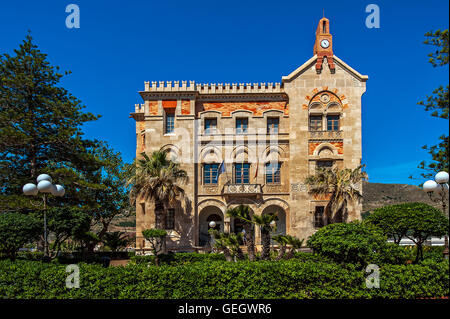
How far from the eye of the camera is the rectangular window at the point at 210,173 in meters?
28.5

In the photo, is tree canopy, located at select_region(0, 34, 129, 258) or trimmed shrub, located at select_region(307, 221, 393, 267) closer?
trimmed shrub, located at select_region(307, 221, 393, 267)

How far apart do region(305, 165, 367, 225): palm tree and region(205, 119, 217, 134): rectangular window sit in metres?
8.46

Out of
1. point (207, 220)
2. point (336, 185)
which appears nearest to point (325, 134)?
point (336, 185)

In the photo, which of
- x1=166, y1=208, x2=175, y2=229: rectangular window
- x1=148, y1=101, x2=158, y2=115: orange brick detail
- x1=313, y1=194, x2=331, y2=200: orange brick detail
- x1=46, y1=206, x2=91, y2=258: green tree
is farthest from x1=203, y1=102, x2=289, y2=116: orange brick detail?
x1=46, y1=206, x2=91, y2=258: green tree

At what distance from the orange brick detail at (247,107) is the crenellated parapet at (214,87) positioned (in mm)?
975

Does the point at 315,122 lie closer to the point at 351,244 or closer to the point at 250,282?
the point at 351,244

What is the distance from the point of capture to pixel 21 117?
20094 millimetres

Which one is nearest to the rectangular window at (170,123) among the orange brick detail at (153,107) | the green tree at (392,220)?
the orange brick detail at (153,107)

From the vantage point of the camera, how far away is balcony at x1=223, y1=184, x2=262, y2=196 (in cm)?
2733

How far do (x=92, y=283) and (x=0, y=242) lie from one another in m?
5.16

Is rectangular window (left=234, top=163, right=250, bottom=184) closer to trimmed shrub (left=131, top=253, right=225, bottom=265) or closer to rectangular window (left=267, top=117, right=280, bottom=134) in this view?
rectangular window (left=267, top=117, right=280, bottom=134)

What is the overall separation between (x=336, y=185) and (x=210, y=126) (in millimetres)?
10970

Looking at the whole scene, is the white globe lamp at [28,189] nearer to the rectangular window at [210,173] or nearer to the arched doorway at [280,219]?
the rectangular window at [210,173]
